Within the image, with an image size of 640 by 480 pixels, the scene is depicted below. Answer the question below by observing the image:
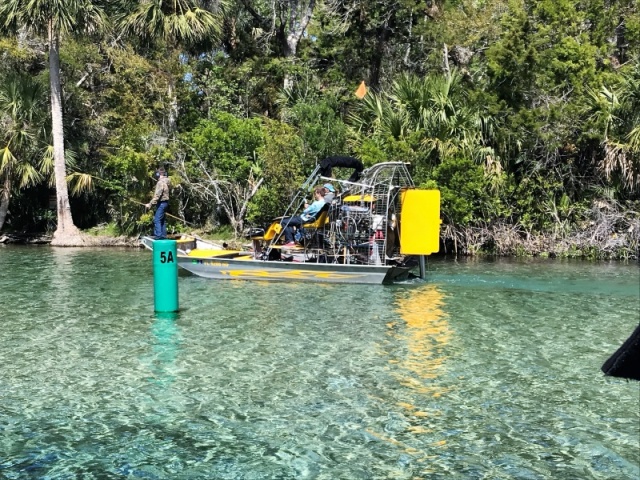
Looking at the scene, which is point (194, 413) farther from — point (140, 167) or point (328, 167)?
point (140, 167)

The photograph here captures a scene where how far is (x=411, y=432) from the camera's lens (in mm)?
7070

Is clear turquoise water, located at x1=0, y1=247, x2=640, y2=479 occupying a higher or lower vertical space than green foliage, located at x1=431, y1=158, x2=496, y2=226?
lower

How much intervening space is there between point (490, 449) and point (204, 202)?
2318cm

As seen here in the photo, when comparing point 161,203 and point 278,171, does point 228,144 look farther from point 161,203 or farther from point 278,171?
point 161,203

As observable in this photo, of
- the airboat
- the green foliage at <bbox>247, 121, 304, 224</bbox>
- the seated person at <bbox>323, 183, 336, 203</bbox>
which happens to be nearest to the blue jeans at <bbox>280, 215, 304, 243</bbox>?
the airboat

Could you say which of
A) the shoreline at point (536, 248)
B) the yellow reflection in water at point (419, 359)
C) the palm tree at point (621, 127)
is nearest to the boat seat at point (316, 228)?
the yellow reflection in water at point (419, 359)

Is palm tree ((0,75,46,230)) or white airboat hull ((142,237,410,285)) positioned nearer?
white airboat hull ((142,237,410,285))

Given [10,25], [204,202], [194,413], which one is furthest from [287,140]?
[194,413]

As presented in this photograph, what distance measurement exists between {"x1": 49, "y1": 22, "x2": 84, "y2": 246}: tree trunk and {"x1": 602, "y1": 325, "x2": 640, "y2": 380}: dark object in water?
83.4 ft

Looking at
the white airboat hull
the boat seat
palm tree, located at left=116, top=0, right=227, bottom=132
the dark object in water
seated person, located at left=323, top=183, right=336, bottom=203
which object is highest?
palm tree, located at left=116, top=0, right=227, bottom=132

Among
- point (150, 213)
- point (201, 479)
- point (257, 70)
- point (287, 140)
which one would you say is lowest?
point (201, 479)

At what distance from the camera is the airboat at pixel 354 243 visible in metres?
16.2

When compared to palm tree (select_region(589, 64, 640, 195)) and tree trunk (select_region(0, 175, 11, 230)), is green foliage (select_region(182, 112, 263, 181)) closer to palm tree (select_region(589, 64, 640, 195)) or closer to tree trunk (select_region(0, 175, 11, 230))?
tree trunk (select_region(0, 175, 11, 230))

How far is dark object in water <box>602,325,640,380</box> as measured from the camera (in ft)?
10.7
